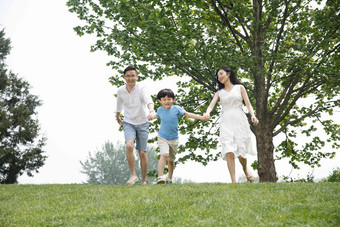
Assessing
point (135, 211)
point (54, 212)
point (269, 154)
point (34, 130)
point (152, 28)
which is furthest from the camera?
point (34, 130)

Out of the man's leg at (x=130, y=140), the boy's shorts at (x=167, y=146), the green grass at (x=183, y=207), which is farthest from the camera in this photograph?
the man's leg at (x=130, y=140)

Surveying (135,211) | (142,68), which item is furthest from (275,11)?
(135,211)

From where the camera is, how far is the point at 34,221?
237 inches

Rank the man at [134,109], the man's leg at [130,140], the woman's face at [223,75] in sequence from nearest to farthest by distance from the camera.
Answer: the man's leg at [130,140] < the man at [134,109] < the woman's face at [223,75]

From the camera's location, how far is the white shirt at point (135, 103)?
896 cm

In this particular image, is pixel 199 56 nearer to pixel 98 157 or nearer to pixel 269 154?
pixel 269 154

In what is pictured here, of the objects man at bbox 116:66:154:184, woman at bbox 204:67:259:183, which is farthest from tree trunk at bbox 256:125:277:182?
man at bbox 116:66:154:184

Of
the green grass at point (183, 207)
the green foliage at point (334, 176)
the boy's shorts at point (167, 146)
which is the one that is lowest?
the green grass at point (183, 207)

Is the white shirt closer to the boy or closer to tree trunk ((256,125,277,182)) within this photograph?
the boy

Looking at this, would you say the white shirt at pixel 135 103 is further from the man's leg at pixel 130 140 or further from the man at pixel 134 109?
the man's leg at pixel 130 140

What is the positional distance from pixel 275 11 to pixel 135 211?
10.9m

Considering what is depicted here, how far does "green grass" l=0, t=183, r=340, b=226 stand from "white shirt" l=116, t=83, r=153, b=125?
1.97m

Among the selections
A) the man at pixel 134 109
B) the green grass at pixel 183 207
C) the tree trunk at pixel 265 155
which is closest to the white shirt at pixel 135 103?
the man at pixel 134 109

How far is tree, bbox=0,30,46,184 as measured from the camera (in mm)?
28672
